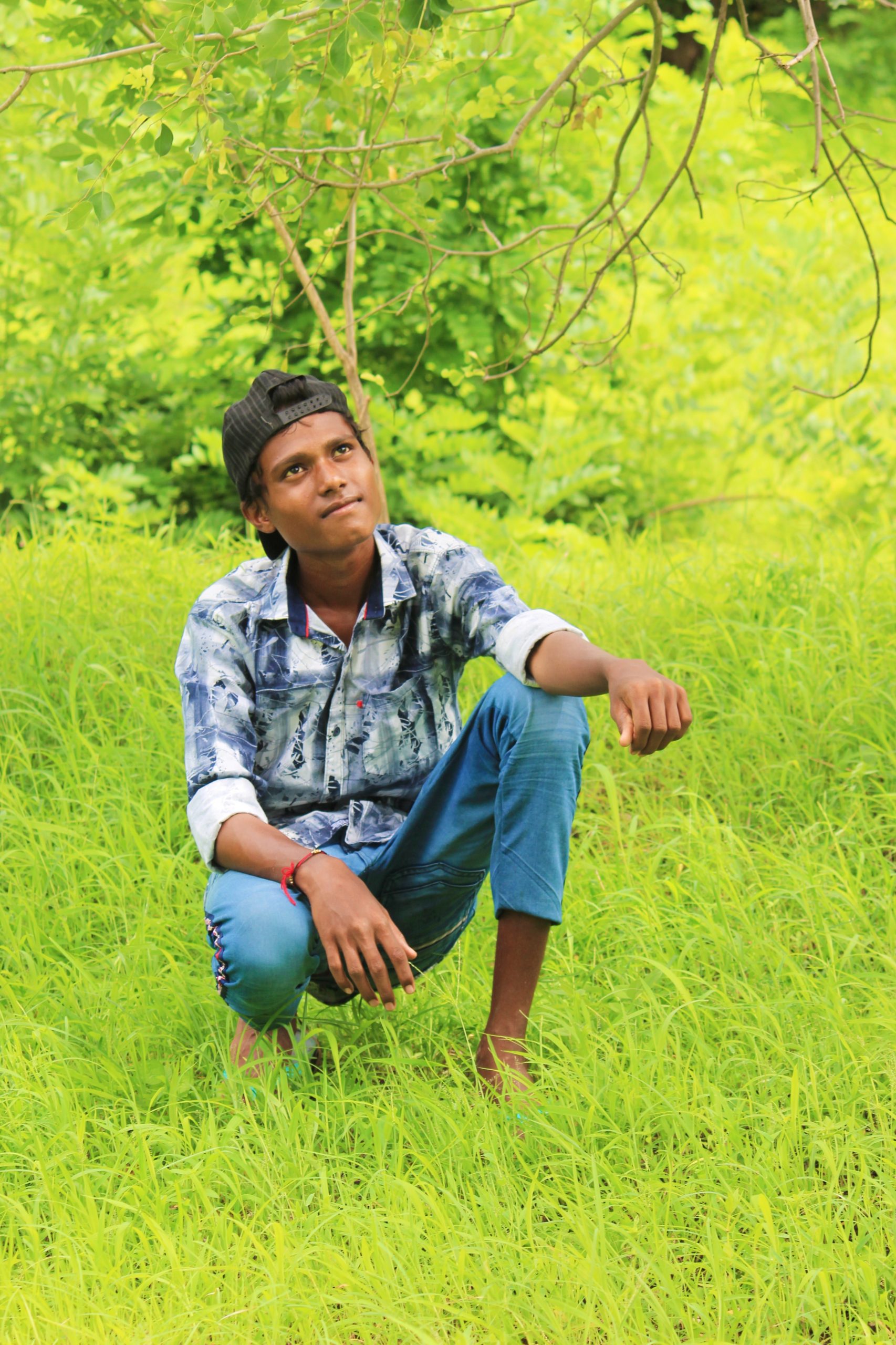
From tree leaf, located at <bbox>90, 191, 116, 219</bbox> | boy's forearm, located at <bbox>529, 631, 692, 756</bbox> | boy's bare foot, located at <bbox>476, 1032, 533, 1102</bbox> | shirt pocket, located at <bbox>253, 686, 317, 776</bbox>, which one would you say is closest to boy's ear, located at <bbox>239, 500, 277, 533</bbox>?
shirt pocket, located at <bbox>253, 686, 317, 776</bbox>

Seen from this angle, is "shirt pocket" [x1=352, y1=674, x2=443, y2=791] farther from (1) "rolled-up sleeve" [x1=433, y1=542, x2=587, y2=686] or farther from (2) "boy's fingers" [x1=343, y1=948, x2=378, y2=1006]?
(2) "boy's fingers" [x1=343, y1=948, x2=378, y2=1006]

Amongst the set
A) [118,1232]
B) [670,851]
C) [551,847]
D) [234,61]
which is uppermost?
[234,61]

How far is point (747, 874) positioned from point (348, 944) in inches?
54.2

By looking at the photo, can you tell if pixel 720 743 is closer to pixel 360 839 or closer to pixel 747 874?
pixel 747 874

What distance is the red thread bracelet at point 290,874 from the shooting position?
2246 mm

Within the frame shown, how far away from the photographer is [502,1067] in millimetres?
2326

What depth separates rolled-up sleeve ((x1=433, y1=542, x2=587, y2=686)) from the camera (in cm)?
232

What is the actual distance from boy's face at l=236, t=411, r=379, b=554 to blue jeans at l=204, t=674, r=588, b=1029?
1.43ft

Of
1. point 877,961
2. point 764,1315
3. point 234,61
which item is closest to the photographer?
point 764,1315

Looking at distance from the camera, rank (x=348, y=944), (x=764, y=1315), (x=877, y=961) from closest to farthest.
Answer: (x=764, y=1315), (x=348, y=944), (x=877, y=961)

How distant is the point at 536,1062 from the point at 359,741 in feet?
2.34

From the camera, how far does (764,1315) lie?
190cm

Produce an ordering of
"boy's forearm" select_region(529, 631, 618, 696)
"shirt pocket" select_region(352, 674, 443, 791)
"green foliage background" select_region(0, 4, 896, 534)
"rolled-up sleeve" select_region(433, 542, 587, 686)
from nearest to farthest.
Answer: "boy's forearm" select_region(529, 631, 618, 696) < "rolled-up sleeve" select_region(433, 542, 587, 686) < "shirt pocket" select_region(352, 674, 443, 791) < "green foliage background" select_region(0, 4, 896, 534)

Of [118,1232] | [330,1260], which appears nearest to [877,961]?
[330,1260]
